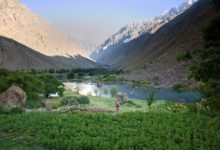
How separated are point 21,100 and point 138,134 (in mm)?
22803

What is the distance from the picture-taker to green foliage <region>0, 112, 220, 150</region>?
22.9 meters

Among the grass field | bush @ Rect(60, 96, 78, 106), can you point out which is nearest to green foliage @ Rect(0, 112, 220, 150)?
the grass field

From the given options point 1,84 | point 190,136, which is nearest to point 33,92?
point 1,84

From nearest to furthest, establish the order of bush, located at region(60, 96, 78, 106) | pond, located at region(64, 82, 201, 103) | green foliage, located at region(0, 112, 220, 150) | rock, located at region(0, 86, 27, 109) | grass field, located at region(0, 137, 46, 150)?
1. green foliage, located at region(0, 112, 220, 150)
2. grass field, located at region(0, 137, 46, 150)
3. rock, located at region(0, 86, 27, 109)
4. bush, located at region(60, 96, 78, 106)
5. pond, located at region(64, 82, 201, 103)

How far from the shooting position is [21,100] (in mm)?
44375

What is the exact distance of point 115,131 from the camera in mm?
25812

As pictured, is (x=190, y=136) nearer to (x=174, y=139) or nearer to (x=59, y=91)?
(x=174, y=139)

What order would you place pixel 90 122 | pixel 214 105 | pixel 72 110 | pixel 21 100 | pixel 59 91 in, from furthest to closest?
pixel 59 91
pixel 21 100
pixel 72 110
pixel 90 122
pixel 214 105

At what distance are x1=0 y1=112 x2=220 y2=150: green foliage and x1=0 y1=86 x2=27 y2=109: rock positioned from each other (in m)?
10.0

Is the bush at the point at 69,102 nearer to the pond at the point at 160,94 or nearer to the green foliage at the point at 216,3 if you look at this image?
the pond at the point at 160,94

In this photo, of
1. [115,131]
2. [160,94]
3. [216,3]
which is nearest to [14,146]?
[115,131]

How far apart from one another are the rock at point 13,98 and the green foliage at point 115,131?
32.9 feet

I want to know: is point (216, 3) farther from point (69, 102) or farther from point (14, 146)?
point (69, 102)

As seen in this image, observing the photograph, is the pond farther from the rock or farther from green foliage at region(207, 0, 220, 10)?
green foliage at region(207, 0, 220, 10)
